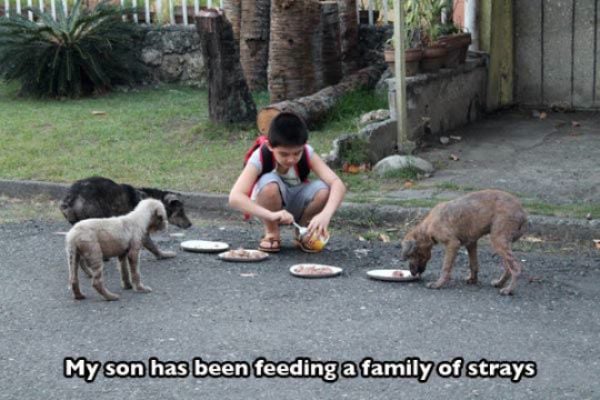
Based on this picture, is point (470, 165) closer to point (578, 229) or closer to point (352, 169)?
point (352, 169)

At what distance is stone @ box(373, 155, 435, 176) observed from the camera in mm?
9844

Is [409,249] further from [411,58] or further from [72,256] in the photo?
[411,58]

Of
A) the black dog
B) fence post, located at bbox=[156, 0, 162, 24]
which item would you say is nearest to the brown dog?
the black dog

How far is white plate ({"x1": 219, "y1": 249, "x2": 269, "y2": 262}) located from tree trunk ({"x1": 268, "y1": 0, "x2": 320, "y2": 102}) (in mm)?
4815

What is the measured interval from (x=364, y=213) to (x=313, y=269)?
1548mm

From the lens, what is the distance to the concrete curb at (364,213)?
806 centimetres

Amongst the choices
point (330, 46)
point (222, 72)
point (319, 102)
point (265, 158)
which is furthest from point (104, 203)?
point (330, 46)

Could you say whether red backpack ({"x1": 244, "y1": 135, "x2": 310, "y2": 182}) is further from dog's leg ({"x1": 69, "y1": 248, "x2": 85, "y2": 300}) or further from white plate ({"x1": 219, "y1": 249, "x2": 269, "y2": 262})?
dog's leg ({"x1": 69, "y1": 248, "x2": 85, "y2": 300})

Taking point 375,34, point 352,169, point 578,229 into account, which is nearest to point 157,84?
point 375,34

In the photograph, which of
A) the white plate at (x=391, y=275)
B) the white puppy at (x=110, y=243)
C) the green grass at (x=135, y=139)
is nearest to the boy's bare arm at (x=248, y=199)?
the white puppy at (x=110, y=243)

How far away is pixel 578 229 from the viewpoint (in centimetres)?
804

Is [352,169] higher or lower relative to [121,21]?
lower

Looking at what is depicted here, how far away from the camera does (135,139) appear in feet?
38.6

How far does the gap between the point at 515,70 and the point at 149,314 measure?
25.8 feet
